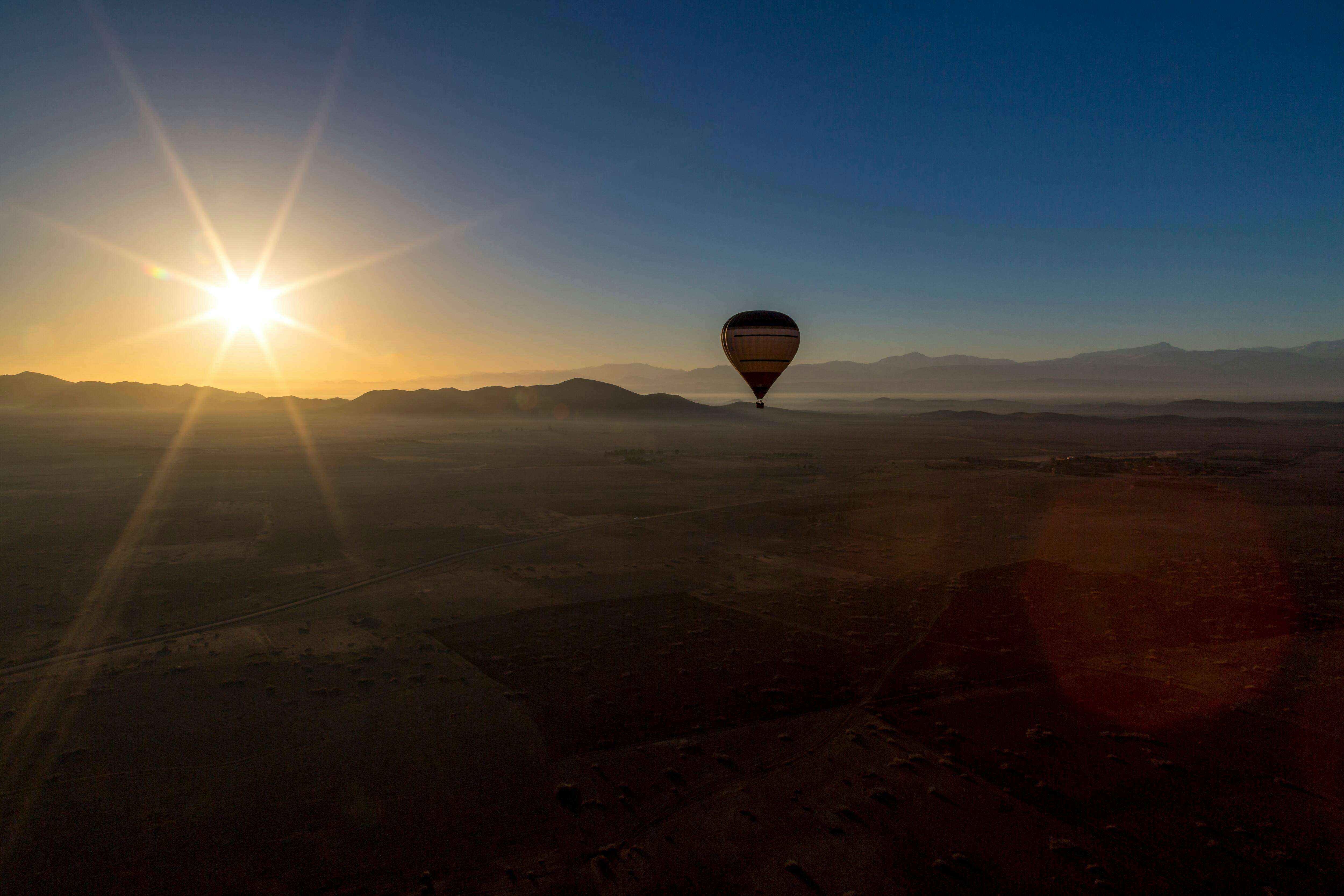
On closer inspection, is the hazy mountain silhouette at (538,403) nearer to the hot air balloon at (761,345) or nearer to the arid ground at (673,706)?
the hot air balloon at (761,345)

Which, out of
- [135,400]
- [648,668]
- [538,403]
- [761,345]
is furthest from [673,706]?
[135,400]

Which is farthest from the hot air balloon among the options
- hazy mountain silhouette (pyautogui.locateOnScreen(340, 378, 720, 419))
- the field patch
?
hazy mountain silhouette (pyautogui.locateOnScreen(340, 378, 720, 419))

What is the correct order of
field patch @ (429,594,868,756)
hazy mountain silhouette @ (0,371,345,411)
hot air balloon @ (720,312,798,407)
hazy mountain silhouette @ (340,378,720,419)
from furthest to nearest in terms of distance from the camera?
hazy mountain silhouette @ (0,371,345,411) → hazy mountain silhouette @ (340,378,720,419) → hot air balloon @ (720,312,798,407) → field patch @ (429,594,868,756)

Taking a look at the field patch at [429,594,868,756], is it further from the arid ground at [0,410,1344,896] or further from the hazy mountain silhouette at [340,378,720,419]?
the hazy mountain silhouette at [340,378,720,419]

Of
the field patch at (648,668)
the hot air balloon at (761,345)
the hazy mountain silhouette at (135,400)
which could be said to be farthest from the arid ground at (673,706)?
the hazy mountain silhouette at (135,400)

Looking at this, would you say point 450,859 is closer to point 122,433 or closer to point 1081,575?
point 1081,575

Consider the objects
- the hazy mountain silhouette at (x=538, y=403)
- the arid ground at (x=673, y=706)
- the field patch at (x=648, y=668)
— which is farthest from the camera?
the hazy mountain silhouette at (x=538, y=403)
